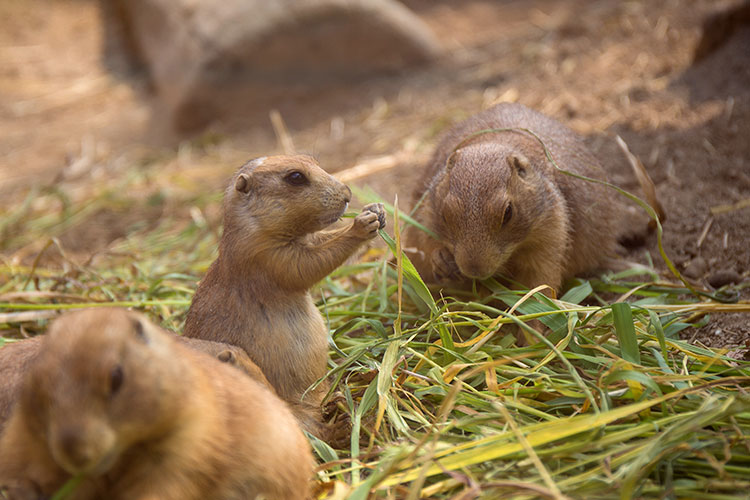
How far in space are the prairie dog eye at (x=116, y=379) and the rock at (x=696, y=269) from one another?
3.63 m

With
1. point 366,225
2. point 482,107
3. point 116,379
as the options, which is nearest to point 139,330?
point 116,379

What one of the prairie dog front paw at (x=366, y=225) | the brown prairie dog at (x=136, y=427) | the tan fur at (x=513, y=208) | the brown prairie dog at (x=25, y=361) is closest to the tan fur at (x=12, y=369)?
the brown prairie dog at (x=25, y=361)

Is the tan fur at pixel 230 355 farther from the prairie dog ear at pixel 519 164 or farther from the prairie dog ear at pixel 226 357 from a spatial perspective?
the prairie dog ear at pixel 519 164

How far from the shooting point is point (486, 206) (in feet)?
11.9

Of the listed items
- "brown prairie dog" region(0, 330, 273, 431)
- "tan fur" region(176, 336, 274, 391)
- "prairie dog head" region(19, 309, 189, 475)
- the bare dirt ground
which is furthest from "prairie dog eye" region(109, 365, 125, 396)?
the bare dirt ground

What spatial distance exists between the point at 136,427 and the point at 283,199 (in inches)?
62.0

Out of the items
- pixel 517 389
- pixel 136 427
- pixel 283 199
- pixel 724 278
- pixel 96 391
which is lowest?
pixel 724 278

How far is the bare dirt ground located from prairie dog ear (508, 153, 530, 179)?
1.31 metres

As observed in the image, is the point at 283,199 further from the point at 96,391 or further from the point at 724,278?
the point at 724,278

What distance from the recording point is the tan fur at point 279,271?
10.6 feet

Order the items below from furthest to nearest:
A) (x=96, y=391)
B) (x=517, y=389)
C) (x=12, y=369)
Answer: (x=517, y=389) → (x=12, y=369) → (x=96, y=391)

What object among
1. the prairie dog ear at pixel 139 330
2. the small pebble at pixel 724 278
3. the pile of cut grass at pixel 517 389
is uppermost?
the prairie dog ear at pixel 139 330

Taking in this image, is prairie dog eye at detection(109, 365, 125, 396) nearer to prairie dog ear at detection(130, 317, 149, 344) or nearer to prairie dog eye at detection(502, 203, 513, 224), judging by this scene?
prairie dog ear at detection(130, 317, 149, 344)

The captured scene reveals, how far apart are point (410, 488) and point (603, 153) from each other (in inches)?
167
